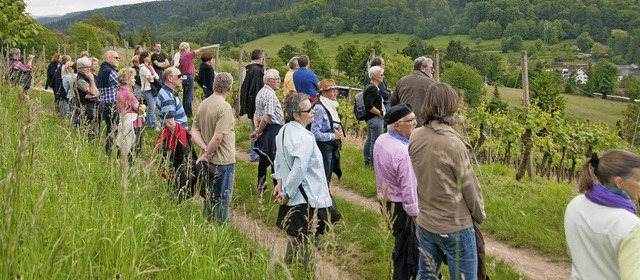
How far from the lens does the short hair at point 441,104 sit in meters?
3.47

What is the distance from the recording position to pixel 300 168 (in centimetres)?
420

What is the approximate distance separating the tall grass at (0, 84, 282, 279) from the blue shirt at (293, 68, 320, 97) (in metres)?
3.92

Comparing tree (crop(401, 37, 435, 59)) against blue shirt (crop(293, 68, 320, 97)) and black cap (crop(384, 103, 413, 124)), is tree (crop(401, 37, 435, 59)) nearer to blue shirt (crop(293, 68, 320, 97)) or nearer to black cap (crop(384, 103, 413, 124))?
blue shirt (crop(293, 68, 320, 97))

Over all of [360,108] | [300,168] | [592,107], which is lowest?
[592,107]

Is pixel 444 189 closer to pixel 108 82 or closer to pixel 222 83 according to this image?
pixel 222 83

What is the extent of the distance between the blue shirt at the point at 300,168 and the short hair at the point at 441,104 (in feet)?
3.58

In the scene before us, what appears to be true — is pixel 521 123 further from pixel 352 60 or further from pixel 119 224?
pixel 352 60

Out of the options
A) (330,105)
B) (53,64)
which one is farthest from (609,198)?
(53,64)

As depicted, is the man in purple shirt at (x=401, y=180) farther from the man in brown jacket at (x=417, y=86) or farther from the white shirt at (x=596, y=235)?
the man in brown jacket at (x=417, y=86)

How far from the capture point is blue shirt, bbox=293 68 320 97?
8.00 m

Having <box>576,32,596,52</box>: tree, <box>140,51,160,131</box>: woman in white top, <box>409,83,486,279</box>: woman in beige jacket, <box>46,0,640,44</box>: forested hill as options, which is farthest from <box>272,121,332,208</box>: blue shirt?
<box>46,0,640,44</box>: forested hill

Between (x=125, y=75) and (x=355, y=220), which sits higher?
(x=125, y=75)

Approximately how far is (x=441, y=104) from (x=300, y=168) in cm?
127

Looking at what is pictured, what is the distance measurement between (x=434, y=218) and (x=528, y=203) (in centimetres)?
451
